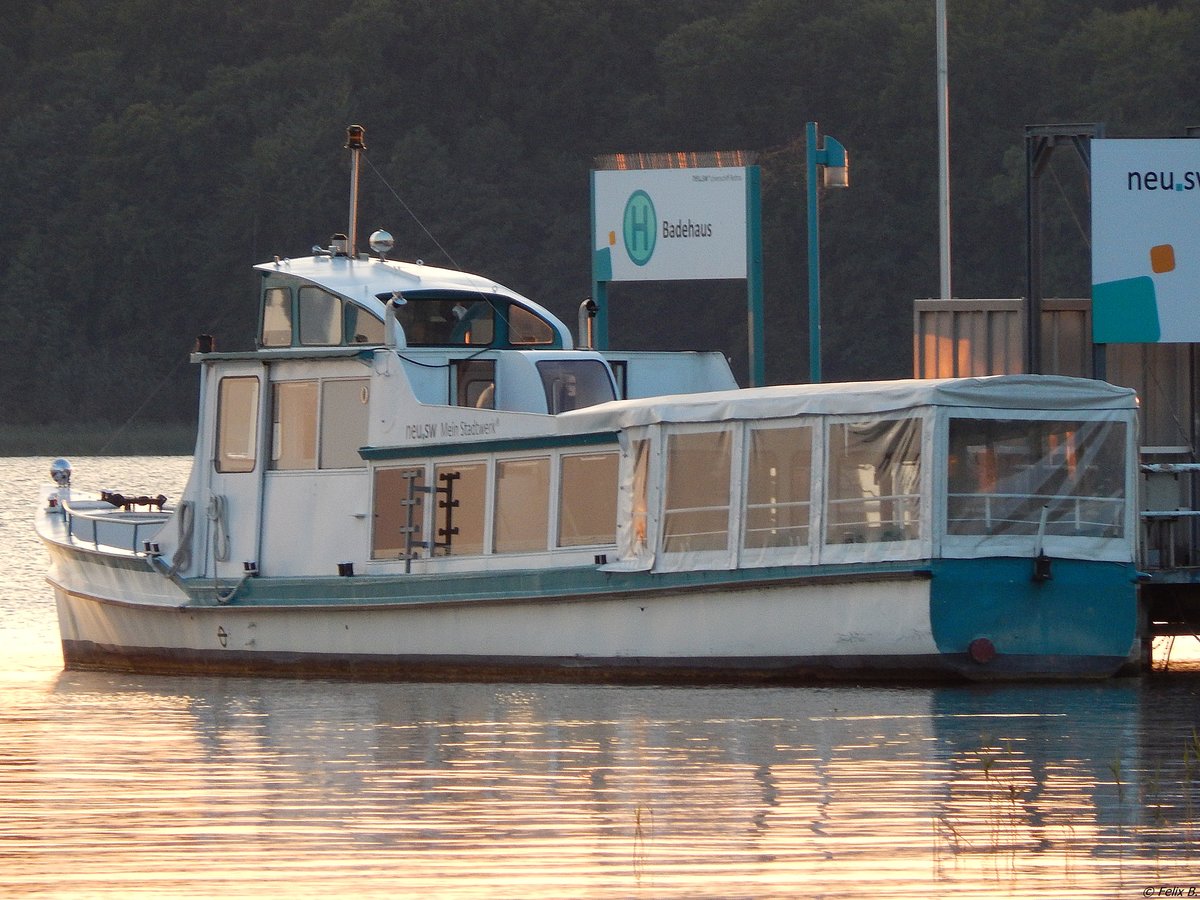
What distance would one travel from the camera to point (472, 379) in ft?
61.5

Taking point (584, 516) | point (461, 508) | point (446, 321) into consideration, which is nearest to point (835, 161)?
point (446, 321)

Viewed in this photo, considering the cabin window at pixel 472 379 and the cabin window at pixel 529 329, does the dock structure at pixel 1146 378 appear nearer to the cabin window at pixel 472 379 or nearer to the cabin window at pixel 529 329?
the cabin window at pixel 529 329

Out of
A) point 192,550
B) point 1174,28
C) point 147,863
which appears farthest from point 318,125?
point 147,863

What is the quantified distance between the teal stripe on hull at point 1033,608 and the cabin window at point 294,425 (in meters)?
5.97

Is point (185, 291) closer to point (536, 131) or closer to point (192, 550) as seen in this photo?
→ point (536, 131)

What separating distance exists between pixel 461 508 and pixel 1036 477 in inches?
Result: 182

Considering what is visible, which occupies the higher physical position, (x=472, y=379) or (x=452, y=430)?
(x=472, y=379)

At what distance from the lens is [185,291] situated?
7650 centimetres

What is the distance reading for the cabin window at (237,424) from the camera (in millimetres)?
19141

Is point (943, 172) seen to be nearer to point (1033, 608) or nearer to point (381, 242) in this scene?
point (381, 242)

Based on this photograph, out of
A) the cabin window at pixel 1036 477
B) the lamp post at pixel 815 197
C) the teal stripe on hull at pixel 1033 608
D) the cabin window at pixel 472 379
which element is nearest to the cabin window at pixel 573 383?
the cabin window at pixel 472 379

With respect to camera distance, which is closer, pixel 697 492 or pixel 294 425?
pixel 697 492

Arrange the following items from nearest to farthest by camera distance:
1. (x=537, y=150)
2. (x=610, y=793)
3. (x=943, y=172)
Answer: (x=610, y=793), (x=943, y=172), (x=537, y=150)

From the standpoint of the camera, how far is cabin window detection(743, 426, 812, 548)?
1588cm
